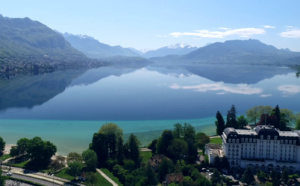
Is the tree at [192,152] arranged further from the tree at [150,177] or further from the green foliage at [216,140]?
the tree at [150,177]

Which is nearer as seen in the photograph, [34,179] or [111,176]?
[34,179]

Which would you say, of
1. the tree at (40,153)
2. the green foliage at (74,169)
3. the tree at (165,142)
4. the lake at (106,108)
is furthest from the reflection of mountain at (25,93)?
the green foliage at (74,169)

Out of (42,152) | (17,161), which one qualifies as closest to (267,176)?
(42,152)

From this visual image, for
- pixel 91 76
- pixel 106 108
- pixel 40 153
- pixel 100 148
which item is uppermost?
pixel 91 76

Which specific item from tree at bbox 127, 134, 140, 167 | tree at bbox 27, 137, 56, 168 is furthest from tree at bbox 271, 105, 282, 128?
tree at bbox 27, 137, 56, 168

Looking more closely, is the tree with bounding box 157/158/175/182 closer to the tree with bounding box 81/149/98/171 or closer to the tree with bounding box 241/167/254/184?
the tree with bounding box 241/167/254/184

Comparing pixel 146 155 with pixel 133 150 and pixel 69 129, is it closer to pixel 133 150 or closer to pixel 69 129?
pixel 133 150

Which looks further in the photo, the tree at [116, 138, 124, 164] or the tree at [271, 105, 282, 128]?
the tree at [271, 105, 282, 128]

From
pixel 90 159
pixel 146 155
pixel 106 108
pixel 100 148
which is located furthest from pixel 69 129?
pixel 90 159
